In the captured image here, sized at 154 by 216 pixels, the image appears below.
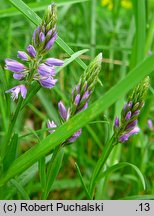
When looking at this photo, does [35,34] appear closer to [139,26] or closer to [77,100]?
→ [77,100]

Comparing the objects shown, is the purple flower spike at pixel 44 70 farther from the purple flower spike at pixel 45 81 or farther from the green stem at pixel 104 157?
the green stem at pixel 104 157

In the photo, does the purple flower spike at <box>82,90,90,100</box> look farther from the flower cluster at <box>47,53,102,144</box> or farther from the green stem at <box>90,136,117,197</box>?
the green stem at <box>90,136,117,197</box>

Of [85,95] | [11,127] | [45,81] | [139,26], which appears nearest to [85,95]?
[85,95]

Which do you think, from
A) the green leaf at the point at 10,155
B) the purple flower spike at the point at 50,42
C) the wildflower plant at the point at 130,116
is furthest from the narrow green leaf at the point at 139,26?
the green leaf at the point at 10,155

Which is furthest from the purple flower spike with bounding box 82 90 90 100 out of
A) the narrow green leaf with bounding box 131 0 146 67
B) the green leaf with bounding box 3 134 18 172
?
the narrow green leaf with bounding box 131 0 146 67

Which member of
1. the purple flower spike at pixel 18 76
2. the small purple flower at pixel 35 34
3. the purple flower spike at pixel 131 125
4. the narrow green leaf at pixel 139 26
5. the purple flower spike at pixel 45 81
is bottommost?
the purple flower spike at pixel 131 125

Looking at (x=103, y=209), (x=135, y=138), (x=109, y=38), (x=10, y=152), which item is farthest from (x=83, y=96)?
(x=109, y=38)
